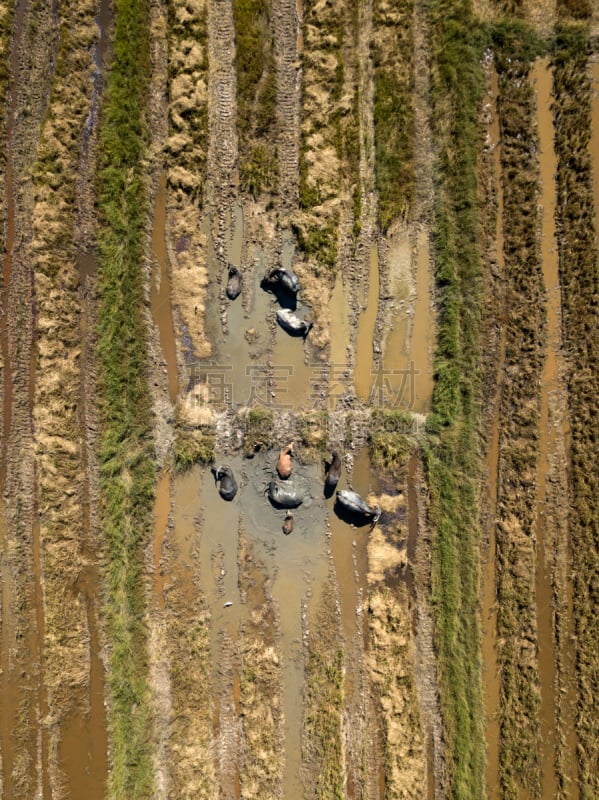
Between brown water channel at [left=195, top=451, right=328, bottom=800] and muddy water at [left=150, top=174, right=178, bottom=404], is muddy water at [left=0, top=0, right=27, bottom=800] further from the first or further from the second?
brown water channel at [left=195, top=451, right=328, bottom=800]

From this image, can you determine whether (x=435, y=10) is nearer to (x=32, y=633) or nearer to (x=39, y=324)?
(x=39, y=324)

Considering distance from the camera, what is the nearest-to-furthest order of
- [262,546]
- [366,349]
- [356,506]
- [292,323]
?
[356,506]
[292,323]
[262,546]
[366,349]

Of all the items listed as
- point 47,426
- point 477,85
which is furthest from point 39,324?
point 477,85

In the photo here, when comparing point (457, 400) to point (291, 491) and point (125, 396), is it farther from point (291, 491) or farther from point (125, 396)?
point (125, 396)

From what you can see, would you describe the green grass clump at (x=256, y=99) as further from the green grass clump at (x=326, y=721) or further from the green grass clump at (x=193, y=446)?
the green grass clump at (x=326, y=721)

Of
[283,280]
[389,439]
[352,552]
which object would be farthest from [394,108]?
[352,552]
